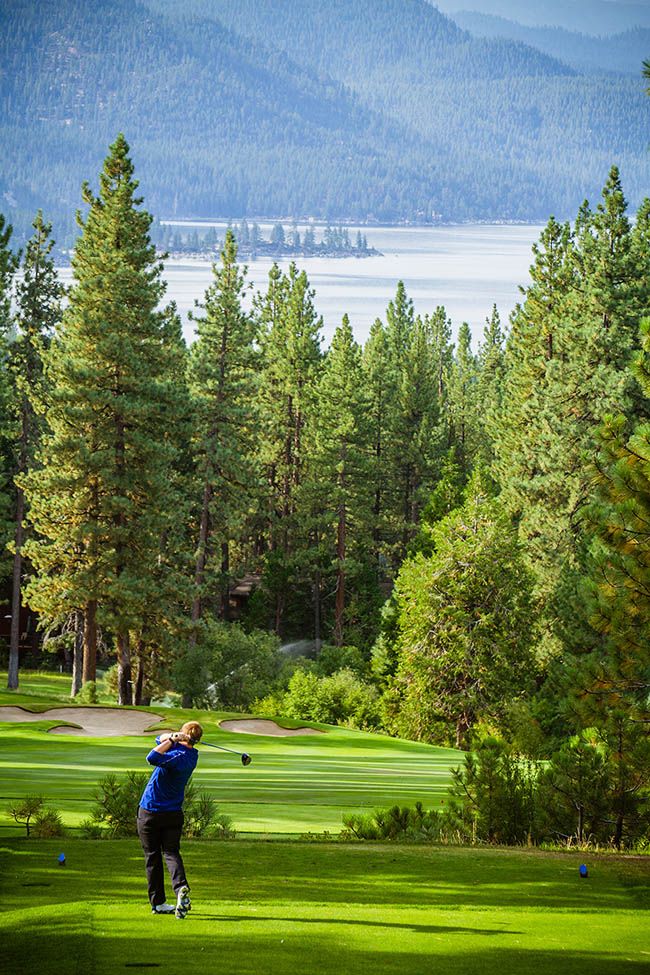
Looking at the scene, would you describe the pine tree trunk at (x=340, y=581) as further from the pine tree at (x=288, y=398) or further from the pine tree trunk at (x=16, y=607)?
the pine tree trunk at (x=16, y=607)

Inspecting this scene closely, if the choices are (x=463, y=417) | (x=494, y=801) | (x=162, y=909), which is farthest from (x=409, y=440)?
(x=162, y=909)

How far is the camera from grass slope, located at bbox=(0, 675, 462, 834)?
16.1 m

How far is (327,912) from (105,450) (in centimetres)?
3181

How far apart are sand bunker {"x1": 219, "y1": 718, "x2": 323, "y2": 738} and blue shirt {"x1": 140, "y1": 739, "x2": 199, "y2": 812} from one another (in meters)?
17.9

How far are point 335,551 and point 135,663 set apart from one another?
20178 millimetres

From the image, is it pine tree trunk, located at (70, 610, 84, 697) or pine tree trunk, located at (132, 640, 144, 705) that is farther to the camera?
pine tree trunk, located at (132, 640, 144, 705)

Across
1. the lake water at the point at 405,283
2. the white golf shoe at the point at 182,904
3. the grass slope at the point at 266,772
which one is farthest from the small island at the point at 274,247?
the white golf shoe at the point at 182,904

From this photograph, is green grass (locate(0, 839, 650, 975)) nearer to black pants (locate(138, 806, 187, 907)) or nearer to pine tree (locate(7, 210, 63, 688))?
black pants (locate(138, 806, 187, 907))

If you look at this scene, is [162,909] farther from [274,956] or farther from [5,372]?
[5,372]

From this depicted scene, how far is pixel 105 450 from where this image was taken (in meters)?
40.3

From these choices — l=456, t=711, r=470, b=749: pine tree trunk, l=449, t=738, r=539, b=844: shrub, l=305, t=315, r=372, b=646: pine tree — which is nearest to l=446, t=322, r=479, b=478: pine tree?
l=305, t=315, r=372, b=646: pine tree

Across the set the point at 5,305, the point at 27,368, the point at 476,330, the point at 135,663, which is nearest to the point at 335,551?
the point at 135,663

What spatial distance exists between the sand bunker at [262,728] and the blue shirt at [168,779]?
1787 cm

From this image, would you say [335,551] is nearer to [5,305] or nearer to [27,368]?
[27,368]
